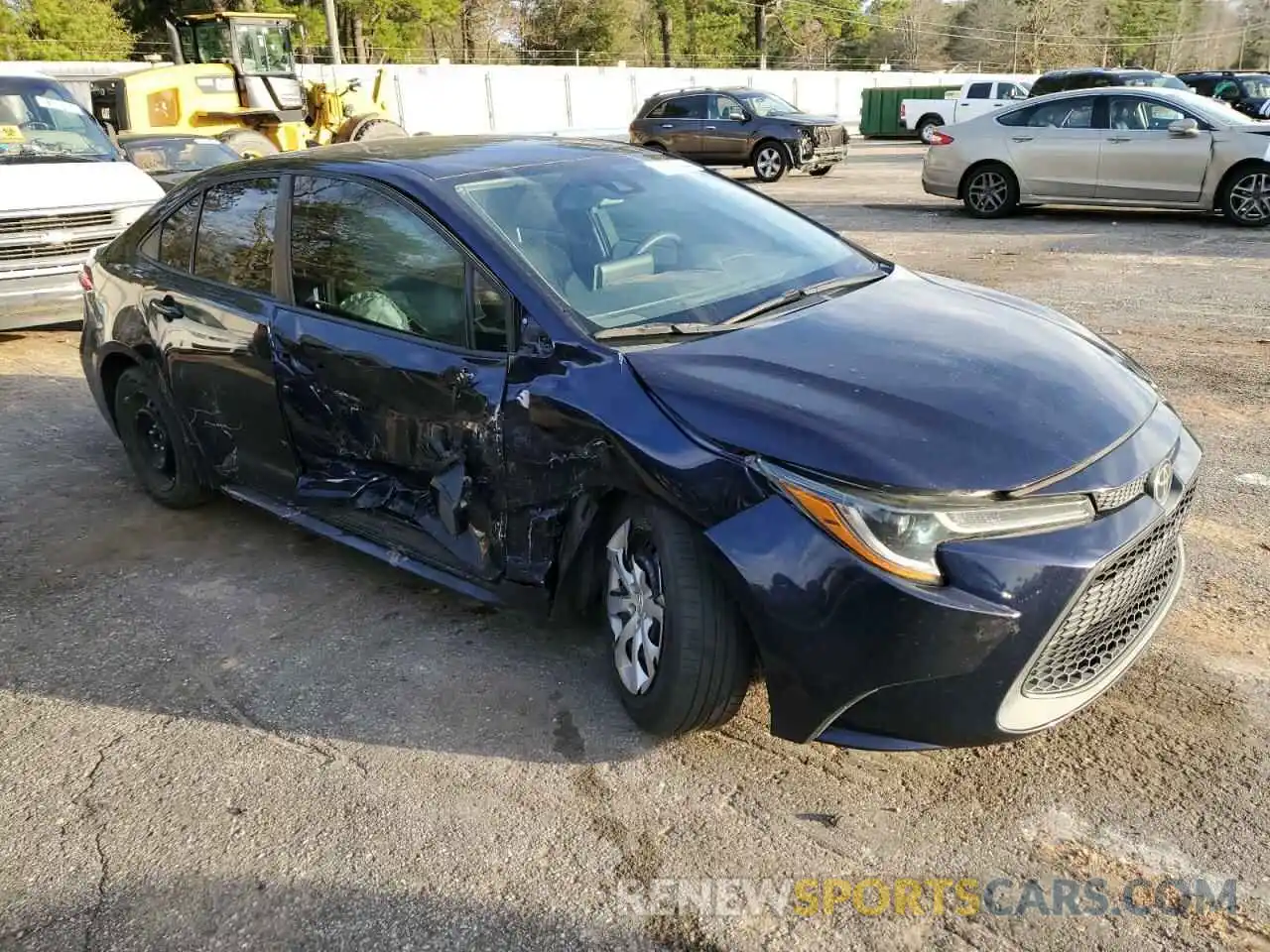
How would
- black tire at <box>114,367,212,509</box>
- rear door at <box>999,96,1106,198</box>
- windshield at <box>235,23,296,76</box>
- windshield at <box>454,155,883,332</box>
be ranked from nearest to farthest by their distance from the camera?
windshield at <box>454,155,883,332</box> → black tire at <box>114,367,212,509</box> → rear door at <box>999,96,1106,198</box> → windshield at <box>235,23,296,76</box>

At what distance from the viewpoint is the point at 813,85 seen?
4675 cm

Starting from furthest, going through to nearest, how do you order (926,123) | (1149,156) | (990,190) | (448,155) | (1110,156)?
(926,123) → (990,190) → (1110,156) → (1149,156) → (448,155)

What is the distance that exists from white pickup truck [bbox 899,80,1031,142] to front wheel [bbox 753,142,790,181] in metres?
6.01

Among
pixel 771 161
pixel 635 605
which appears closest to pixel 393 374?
pixel 635 605

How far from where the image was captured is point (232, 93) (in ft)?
55.3

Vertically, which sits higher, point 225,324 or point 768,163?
point 768,163

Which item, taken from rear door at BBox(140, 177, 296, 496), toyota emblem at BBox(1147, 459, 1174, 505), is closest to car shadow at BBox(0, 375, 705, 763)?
rear door at BBox(140, 177, 296, 496)

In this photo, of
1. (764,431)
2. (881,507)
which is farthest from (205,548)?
(881,507)

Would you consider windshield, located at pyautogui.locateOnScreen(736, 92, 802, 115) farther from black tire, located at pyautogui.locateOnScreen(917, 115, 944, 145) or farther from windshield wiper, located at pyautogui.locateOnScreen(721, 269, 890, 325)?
windshield wiper, located at pyautogui.locateOnScreen(721, 269, 890, 325)

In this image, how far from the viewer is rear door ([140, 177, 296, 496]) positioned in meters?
4.10

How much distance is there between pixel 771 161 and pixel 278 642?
17.2 metres

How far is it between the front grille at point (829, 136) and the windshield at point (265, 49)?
30.1 ft

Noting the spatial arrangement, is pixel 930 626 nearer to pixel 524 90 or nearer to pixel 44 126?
pixel 44 126

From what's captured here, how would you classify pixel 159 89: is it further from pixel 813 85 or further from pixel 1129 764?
pixel 813 85
